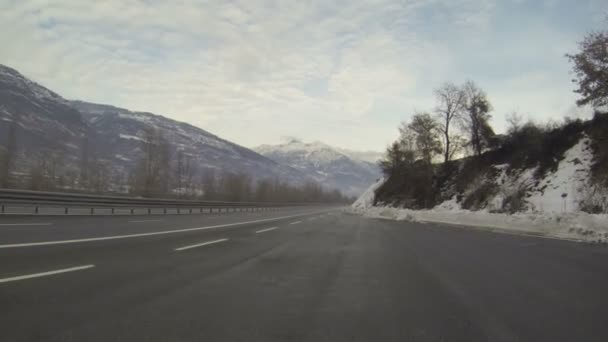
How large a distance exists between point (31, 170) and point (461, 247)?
51.7 m

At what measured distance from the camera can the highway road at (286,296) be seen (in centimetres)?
350

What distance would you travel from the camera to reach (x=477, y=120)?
47594 millimetres

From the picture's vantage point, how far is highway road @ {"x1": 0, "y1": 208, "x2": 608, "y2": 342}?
3502mm

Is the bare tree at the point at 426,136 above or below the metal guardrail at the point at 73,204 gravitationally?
above

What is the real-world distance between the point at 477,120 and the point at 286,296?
160ft

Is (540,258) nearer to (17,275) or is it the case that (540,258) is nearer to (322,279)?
(322,279)

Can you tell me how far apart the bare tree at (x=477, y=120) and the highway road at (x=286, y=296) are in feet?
139

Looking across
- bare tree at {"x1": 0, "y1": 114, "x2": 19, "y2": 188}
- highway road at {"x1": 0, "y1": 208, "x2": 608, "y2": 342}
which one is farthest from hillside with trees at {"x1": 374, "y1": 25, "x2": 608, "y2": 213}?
bare tree at {"x1": 0, "y1": 114, "x2": 19, "y2": 188}

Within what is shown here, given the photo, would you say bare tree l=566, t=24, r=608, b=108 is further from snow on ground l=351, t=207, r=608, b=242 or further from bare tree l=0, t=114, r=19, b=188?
bare tree l=0, t=114, r=19, b=188

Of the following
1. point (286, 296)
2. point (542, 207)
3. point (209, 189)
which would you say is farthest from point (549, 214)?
point (209, 189)

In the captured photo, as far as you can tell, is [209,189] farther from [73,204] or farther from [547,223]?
[547,223]

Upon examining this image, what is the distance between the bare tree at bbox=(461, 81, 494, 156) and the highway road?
42470 mm

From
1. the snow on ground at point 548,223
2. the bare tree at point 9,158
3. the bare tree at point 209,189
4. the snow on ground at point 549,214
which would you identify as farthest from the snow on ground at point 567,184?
the bare tree at point 209,189

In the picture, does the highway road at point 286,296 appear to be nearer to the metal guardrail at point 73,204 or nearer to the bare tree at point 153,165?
the metal guardrail at point 73,204
